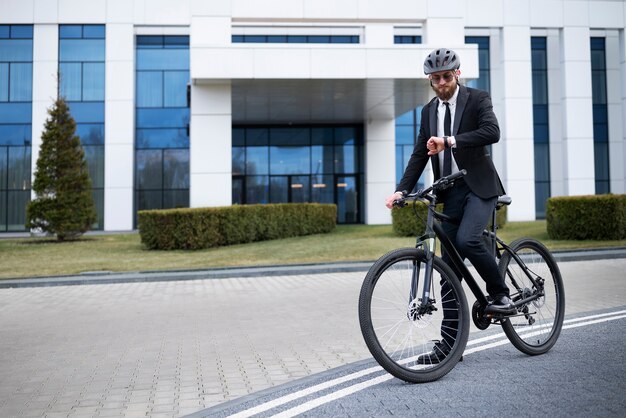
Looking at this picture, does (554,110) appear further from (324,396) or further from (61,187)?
(324,396)

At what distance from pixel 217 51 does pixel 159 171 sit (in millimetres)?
12651

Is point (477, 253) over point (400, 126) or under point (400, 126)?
under

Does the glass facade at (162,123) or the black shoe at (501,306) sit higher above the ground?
the glass facade at (162,123)

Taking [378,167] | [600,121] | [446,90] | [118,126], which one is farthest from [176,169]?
[446,90]

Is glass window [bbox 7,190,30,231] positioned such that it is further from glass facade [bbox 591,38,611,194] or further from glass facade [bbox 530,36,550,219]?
glass facade [bbox 591,38,611,194]

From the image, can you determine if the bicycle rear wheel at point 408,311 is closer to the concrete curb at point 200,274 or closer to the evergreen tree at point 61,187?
the concrete curb at point 200,274

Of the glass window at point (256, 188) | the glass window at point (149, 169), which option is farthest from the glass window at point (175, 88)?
the glass window at point (256, 188)

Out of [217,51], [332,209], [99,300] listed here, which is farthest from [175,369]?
[332,209]

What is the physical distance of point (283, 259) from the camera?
16578 mm

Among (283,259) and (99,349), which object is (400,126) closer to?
(283,259)

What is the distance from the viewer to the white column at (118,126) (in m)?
30.3

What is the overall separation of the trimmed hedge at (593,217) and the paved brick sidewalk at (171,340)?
6837 millimetres

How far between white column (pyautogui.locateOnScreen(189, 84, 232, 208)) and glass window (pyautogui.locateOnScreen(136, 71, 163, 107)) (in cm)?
1121

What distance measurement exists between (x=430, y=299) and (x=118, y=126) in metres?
28.4
